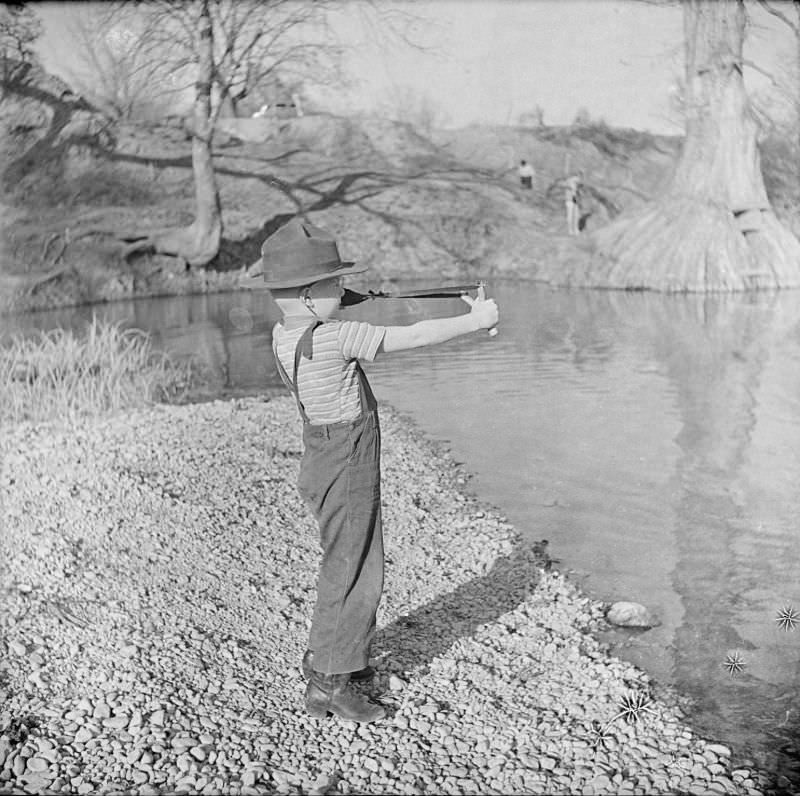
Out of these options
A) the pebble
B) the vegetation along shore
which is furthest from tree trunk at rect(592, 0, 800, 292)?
the pebble

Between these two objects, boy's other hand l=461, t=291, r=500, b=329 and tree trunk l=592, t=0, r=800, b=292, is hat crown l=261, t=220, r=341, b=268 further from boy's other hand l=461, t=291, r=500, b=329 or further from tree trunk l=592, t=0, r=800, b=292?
tree trunk l=592, t=0, r=800, b=292

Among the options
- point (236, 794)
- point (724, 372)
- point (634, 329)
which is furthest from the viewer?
point (634, 329)

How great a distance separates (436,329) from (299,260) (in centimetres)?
55

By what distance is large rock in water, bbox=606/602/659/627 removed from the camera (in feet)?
16.2

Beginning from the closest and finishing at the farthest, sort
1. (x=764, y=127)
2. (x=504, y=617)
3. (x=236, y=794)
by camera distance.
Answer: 1. (x=236, y=794)
2. (x=504, y=617)
3. (x=764, y=127)

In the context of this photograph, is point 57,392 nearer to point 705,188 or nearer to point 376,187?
point 705,188

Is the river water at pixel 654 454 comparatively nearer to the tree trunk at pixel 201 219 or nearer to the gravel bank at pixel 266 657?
the gravel bank at pixel 266 657

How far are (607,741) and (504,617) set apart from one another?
4.19ft

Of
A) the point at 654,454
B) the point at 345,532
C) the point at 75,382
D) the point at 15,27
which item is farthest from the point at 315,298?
the point at 15,27

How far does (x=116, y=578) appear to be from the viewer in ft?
16.6

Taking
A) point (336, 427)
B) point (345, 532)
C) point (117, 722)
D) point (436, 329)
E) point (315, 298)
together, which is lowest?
point (117, 722)

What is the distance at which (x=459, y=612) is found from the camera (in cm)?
498

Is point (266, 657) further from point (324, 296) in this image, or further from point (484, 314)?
point (484, 314)

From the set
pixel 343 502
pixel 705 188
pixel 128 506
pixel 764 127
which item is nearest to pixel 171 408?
pixel 128 506
